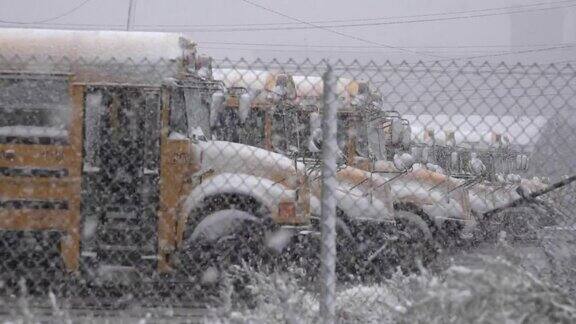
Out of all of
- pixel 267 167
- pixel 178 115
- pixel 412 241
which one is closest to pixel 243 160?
pixel 267 167

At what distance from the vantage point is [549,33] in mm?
82875

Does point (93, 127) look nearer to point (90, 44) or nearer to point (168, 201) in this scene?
point (90, 44)

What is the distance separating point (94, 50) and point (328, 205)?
516cm

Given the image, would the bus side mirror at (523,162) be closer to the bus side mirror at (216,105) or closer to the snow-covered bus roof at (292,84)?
A: the snow-covered bus roof at (292,84)

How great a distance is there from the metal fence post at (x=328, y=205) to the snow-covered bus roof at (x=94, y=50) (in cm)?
418

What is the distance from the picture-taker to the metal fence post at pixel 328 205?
4.45m

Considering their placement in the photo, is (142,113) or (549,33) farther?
(549,33)

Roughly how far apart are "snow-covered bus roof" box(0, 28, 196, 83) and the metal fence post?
165 inches

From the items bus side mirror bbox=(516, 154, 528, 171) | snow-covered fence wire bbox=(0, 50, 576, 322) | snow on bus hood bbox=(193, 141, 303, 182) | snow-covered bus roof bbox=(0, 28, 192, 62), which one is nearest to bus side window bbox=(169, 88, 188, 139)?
snow-covered fence wire bbox=(0, 50, 576, 322)

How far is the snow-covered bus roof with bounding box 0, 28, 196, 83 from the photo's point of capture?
27.9ft

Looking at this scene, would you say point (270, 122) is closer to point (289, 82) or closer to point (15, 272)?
point (289, 82)

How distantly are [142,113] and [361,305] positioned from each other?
456 cm

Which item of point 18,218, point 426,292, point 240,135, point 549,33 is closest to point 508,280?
point 426,292

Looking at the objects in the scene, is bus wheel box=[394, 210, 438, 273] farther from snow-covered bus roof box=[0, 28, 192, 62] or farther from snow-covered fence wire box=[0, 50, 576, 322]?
snow-covered bus roof box=[0, 28, 192, 62]
